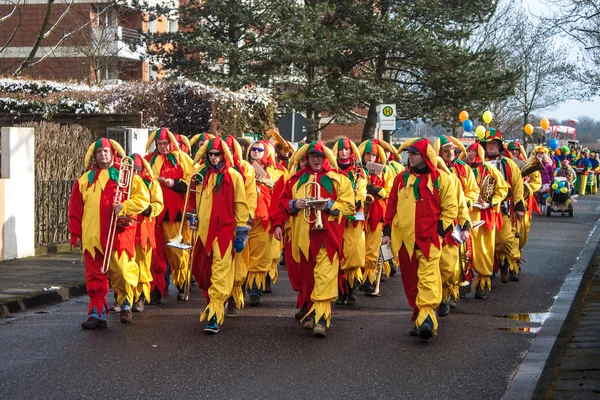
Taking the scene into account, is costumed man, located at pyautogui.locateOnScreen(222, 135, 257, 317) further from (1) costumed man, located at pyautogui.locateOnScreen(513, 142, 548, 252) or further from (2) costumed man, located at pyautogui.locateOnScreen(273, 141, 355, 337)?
(1) costumed man, located at pyautogui.locateOnScreen(513, 142, 548, 252)

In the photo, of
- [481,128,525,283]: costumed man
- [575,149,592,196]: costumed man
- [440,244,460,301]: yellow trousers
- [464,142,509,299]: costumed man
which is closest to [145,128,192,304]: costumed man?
[440,244,460,301]: yellow trousers

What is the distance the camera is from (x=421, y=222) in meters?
9.12

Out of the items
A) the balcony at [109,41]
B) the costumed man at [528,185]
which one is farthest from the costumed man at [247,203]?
the balcony at [109,41]

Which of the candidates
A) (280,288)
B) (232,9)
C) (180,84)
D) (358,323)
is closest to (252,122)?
(180,84)

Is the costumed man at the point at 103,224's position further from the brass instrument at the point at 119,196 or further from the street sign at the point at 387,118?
the street sign at the point at 387,118

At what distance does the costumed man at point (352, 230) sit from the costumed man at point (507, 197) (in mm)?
2481

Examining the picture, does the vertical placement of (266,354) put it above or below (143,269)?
below

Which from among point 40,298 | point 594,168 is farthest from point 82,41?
point 40,298

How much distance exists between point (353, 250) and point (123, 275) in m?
2.83

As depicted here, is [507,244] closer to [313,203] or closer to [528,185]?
[528,185]

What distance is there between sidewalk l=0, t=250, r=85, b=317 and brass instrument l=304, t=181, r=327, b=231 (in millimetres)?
3684

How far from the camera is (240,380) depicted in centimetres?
727

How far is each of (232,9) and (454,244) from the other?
21.2 meters

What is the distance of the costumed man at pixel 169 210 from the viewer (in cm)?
1120
